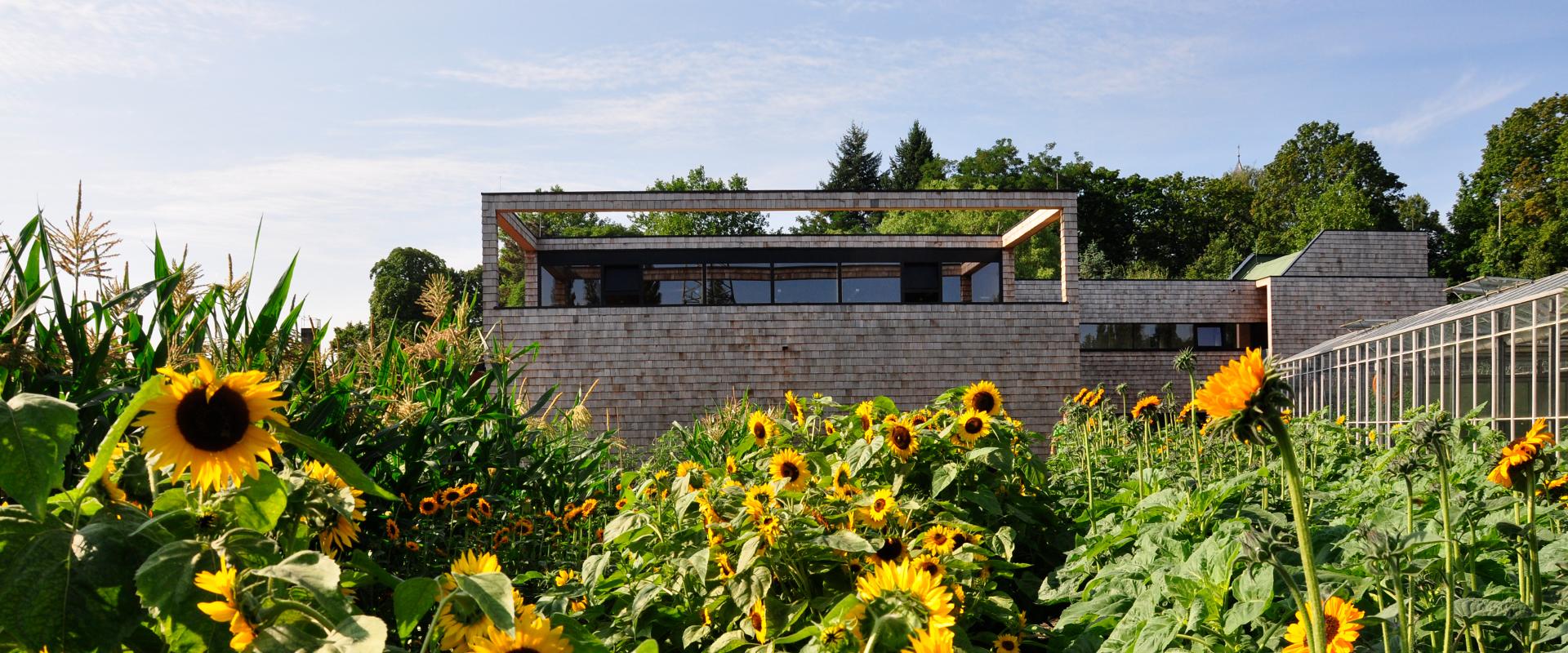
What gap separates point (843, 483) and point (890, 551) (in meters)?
0.56

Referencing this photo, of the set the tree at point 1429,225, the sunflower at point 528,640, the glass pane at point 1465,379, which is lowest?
the glass pane at point 1465,379

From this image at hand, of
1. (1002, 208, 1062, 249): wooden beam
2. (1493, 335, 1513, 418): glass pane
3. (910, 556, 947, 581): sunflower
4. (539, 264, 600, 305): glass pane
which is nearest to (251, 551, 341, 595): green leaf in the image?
(910, 556, 947, 581): sunflower

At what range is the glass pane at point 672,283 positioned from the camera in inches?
698

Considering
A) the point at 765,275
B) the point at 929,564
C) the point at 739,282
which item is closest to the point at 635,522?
the point at 929,564

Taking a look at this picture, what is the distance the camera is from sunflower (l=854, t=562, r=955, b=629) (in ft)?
3.71

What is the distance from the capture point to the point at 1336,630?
4.55ft

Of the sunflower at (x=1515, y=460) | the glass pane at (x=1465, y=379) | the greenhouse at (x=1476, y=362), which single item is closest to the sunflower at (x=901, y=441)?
the sunflower at (x=1515, y=460)

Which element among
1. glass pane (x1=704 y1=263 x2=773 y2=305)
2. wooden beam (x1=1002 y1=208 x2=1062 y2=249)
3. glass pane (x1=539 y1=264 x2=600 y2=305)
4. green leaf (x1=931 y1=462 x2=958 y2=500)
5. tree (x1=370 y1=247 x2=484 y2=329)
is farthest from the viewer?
tree (x1=370 y1=247 x2=484 y2=329)

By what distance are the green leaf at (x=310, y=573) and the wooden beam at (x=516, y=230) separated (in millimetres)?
12392

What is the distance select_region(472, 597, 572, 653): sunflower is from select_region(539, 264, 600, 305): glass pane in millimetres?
17210

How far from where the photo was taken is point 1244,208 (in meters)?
39.8

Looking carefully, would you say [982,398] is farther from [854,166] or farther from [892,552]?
[854,166]

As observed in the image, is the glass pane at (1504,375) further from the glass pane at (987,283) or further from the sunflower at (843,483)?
the glass pane at (987,283)

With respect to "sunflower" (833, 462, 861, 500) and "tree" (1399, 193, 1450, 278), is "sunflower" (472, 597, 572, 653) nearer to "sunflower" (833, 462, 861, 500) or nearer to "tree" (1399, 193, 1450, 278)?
"sunflower" (833, 462, 861, 500)
